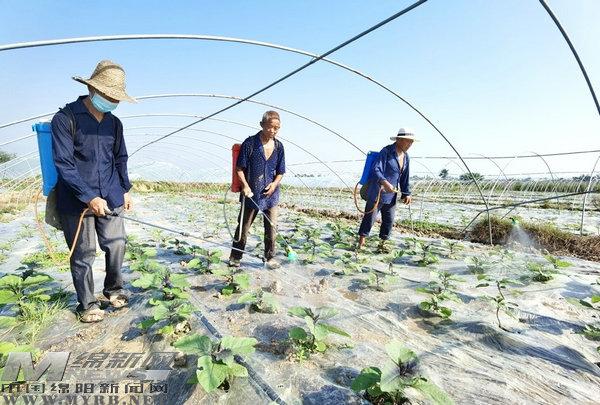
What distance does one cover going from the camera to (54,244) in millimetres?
4527

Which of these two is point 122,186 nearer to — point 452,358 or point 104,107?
point 104,107

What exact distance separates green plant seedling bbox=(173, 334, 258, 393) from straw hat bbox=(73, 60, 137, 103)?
1648mm

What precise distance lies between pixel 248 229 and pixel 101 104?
70.1 inches

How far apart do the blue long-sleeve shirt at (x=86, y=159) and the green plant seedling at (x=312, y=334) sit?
5.12 feet

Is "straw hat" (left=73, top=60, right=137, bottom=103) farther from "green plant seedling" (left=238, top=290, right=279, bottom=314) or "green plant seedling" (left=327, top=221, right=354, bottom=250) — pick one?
"green plant seedling" (left=327, top=221, right=354, bottom=250)

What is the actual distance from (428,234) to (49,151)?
6388mm

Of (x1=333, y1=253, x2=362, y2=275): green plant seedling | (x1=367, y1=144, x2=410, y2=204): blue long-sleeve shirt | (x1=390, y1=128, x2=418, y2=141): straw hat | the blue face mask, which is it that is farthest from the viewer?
(x1=367, y1=144, x2=410, y2=204): blue long-sleeve shirt

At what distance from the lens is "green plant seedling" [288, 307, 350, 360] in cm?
178

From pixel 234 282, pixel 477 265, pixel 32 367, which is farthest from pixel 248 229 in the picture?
pixel 477 265

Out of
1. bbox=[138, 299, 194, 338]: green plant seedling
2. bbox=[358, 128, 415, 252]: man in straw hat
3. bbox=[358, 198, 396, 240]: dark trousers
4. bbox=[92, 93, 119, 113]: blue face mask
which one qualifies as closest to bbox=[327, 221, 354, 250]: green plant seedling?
bbox=[358, 198, 396, 240]: dark trousers

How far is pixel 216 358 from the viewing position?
1.55 m

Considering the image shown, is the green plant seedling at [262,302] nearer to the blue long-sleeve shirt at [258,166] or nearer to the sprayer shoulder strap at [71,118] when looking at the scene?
the blue long-sleeve shirt at [258,166]

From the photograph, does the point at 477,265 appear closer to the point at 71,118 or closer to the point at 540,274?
the point at 540,274

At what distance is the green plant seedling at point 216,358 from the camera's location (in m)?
1.41
